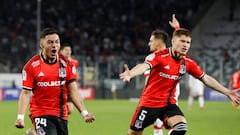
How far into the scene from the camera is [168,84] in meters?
11.0

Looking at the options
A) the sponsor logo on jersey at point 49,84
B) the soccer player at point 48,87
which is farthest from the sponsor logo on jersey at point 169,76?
the sponsor logo on jersey at point 49,84

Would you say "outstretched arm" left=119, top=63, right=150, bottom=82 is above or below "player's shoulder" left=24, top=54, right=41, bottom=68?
below

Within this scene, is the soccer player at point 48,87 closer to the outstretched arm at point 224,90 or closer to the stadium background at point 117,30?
the outstretched arm at point 224,90

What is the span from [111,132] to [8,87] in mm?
25976

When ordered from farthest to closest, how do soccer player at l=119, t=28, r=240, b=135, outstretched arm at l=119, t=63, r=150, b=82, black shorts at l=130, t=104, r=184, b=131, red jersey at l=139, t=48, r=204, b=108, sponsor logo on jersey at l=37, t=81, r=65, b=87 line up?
black shorts at l=130, t=104, r=184, b=131 → red jersey at l=139, t=48, r=204, b=108 → soccer player at l=119, t=28, r=240, b=135 → sponsor logo on jersey at l=37, t=81, r=65, b=87 → outstretched arm at l=119, t=63, r=150, b=82

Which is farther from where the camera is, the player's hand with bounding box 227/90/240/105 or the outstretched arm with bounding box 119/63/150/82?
the player's hand with bounding box 227/90/240/105

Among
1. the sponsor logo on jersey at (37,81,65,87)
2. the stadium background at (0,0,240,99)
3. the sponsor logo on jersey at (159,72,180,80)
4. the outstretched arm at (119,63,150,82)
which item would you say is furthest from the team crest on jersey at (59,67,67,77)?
the stadium background at (0,0,240,99)

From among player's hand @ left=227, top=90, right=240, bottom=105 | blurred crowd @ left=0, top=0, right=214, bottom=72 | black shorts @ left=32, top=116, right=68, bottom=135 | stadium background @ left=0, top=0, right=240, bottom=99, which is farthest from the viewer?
blurred crowd @ left=0, top=0, right=214, bottom=72

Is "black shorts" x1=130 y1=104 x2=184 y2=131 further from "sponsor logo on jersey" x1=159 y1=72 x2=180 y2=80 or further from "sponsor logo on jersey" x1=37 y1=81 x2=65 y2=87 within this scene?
"sponsor logo on jersey" x1=37 y1=81 x2=65 y2=87

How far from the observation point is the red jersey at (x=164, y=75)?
425 inches

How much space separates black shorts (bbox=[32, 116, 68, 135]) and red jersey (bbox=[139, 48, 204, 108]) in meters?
1.94

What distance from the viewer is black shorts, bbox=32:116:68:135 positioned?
9359mm

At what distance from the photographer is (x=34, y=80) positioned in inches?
374

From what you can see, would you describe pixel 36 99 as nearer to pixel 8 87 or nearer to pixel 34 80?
pixel 34 80
